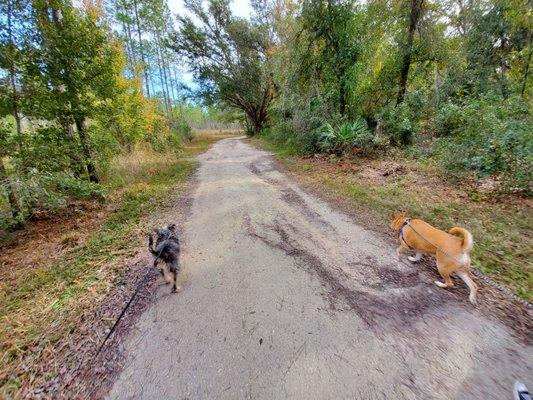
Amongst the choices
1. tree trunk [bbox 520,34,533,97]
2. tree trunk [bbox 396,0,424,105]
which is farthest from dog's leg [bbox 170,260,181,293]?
tree trunk [bbox 520,34,533,97]

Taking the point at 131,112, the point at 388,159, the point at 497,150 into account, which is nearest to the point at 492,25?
the point at 388,159

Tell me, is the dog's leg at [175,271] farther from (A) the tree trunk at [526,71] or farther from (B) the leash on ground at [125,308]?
(A) the tree trunk at [526,71]

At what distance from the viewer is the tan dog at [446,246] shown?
266cm

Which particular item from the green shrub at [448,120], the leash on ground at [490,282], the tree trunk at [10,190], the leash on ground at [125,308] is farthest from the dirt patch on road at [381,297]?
the green shrub at [448,120]

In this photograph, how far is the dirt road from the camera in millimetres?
1973

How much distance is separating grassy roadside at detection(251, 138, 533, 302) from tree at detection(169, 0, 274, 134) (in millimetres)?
15767

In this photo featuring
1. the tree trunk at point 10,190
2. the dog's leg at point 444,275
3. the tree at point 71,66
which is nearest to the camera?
the dog's leg at point 444,275

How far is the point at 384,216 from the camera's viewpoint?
4871mm

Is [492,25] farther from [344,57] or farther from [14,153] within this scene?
[14,153]

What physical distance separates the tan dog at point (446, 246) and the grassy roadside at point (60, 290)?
4104mm

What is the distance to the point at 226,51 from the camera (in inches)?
811

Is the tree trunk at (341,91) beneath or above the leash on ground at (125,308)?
above

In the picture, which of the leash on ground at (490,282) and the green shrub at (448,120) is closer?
the leash on ground at (490,282)

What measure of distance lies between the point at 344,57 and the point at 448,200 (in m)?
7.71
